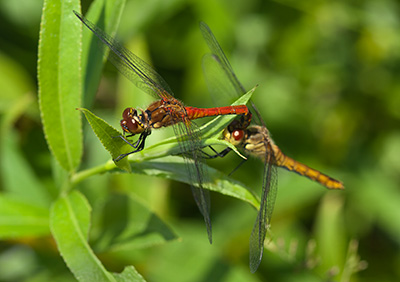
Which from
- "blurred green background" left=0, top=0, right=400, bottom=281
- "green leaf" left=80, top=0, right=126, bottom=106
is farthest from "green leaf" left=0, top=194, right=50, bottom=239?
"green leaf" left=80, top=0, right=126, bottom=106

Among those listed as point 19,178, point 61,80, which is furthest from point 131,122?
point 19,178

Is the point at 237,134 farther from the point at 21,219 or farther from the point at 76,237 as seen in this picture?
the point at 21,219

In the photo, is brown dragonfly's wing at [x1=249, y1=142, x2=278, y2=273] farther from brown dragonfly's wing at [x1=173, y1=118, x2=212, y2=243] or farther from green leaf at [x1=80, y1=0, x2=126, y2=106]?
green leaf at [x1=80, y1=0, x2=126, y2=106]

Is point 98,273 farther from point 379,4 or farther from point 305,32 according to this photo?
point 379,4

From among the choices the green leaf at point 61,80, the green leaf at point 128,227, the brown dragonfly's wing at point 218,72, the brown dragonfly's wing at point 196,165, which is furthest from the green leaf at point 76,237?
the brown dragonfly's wing at point 218,72

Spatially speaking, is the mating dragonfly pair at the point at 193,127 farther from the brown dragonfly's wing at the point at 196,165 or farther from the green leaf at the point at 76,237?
the green leaf at the point at 76,237

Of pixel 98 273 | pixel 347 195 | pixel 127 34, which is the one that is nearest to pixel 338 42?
pixel 347 195
